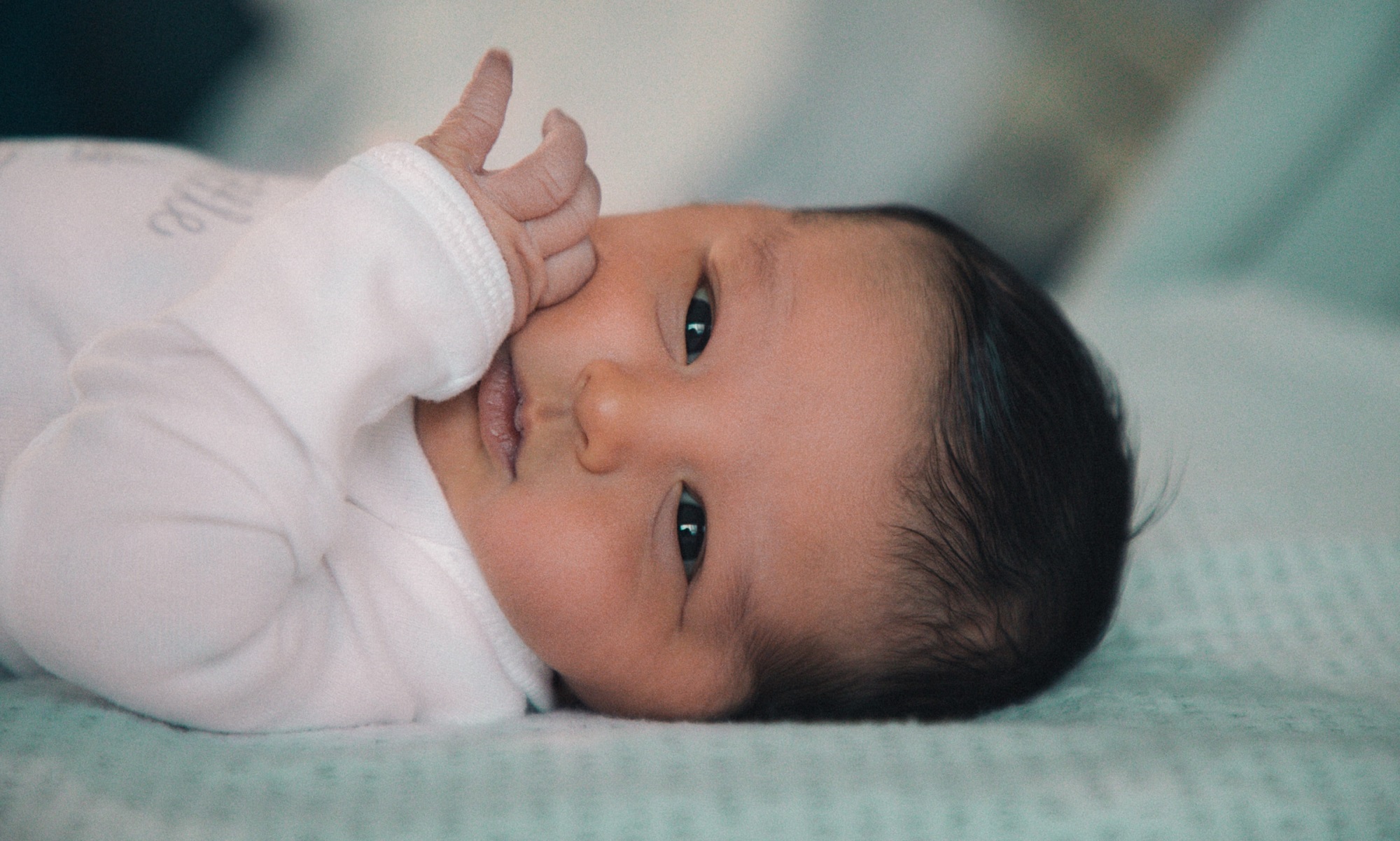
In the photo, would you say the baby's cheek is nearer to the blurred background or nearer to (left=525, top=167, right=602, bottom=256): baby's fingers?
(left=525, top=167, right=602, bottom=256): baby's fingers

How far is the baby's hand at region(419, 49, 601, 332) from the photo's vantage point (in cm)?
76

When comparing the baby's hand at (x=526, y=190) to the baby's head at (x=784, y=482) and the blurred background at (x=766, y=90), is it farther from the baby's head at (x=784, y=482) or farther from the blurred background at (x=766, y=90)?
the blurred background at (x=766, y=90)

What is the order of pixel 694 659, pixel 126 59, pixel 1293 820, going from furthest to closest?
pixel 126 59
pixel 694 659
pixel 1293 820

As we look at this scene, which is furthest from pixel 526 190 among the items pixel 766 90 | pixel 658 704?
pixel 766 90

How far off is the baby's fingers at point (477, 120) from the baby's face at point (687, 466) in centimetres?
14

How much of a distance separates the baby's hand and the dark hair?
0.97ft

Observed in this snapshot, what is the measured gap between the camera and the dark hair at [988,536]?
811 millimetres

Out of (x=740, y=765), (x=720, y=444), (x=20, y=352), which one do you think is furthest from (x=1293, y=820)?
(x=20, y=352)

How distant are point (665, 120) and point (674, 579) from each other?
113cm

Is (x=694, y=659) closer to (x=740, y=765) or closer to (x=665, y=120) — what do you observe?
(x=740, y=765)

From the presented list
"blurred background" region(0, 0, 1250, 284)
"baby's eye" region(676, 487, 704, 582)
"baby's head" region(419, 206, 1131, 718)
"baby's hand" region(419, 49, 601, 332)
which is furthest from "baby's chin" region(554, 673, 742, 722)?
"blurred background" region(0, 0, 1250, 284)

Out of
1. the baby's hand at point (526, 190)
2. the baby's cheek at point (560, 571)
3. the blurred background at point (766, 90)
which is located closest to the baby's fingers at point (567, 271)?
the baby's hand at point (526, 190)

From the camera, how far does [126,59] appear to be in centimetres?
146

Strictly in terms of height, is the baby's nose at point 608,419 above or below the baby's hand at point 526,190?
below
